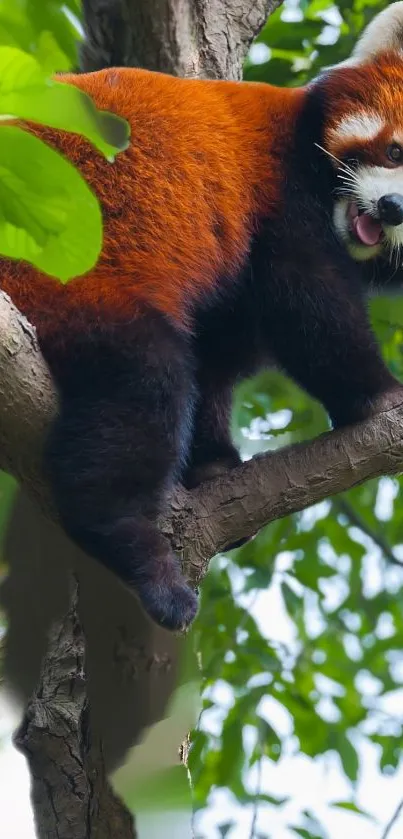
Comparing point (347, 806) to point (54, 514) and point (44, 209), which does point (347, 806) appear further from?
point (44, 209)

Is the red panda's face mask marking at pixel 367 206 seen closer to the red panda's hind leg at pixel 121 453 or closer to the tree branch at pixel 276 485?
the tree branch at pixel 276 485

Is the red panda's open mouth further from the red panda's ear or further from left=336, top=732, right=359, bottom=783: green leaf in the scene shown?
left=336, top=732, right=359, bottom=783: green leaf

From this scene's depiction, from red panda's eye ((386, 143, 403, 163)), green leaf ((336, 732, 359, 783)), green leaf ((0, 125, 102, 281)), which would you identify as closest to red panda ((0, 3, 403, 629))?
red panda's eye ((386, 143, 403, 163))

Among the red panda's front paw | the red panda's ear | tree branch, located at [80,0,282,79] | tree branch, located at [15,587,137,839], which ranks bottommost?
tree branch, located at [15,587,137,839]

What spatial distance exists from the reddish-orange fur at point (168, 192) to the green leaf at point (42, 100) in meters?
1.11

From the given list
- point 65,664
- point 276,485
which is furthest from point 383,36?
point 65,664

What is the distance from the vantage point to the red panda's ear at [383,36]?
8.70ft

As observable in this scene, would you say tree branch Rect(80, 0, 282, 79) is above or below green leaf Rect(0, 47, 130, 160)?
above

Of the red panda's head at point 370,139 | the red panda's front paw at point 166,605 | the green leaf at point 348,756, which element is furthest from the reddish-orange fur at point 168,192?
the green leaf at point 348,756

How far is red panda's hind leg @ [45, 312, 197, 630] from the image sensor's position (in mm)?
1807

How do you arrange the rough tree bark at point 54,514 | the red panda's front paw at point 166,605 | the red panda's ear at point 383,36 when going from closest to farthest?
the rough tree bark at point 54,514
the red panda's front paw at point 166,605
the red panda's ear at point 383,36

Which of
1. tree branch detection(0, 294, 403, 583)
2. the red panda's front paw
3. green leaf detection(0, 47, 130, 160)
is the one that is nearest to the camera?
green leaf detection(0, 47, 130, 160)

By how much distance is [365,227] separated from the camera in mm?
2471

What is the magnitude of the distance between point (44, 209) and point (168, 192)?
1.30 m
